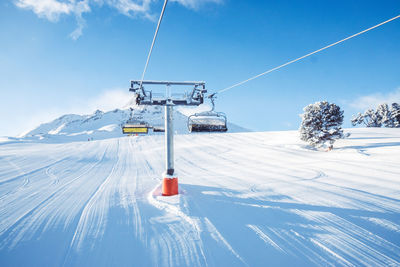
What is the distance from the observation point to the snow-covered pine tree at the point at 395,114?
42347 millimetres

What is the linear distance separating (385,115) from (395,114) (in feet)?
7.48

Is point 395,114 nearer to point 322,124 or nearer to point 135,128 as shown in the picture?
point 322,124

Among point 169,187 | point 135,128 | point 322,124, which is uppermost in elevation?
point 322,124

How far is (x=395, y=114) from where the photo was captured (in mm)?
42562

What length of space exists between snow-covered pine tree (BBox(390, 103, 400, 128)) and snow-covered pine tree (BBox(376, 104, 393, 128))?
23.4 inches

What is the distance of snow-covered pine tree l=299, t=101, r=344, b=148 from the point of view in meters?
21.4

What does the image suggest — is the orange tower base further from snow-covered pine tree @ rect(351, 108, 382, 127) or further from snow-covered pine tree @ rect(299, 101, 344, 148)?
snow-covered pine tree @ rect(351, 108, 382, 127)

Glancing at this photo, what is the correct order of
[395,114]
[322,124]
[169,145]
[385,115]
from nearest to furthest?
[169,145]
[322,124]
[395,114]
[385,115]

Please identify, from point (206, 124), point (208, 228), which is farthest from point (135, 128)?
point (208, 228)

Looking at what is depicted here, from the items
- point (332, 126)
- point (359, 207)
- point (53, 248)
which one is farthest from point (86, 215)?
point (332, 126)

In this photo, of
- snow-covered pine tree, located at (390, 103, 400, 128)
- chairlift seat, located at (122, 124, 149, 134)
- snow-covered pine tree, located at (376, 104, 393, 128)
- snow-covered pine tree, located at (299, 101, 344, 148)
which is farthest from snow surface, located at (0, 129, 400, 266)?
snow-covered pine tree, located at (376, 104, 393, 128)

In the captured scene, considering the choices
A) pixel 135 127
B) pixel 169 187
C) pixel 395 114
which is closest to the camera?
pixel 169 187

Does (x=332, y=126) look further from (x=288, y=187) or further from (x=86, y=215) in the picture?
(x=86, y=215)

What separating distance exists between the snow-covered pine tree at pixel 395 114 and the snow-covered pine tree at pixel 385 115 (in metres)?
0.59
